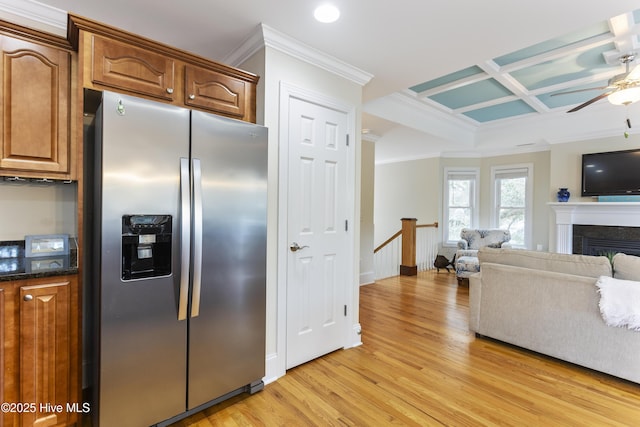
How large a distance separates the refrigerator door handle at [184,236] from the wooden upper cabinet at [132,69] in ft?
1.62

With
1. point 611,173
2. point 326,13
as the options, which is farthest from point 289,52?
point 611,173

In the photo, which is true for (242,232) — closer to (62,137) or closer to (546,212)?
(62,137)

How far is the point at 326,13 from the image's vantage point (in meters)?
2.12

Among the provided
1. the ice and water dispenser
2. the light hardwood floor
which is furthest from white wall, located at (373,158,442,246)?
the ice and water dispenser

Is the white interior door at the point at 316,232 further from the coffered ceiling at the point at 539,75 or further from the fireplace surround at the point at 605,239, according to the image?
the fireplace surround at the point at 605,239

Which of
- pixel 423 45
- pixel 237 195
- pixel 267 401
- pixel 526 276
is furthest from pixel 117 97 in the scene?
pixel 526 276

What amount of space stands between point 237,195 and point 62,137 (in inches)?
40.3

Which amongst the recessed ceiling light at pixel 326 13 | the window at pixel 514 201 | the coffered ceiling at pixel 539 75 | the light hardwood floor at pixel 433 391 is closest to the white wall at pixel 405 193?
the window at pixel 514 201

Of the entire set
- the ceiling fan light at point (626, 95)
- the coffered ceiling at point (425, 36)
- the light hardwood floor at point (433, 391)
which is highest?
the coffered ceiling at point (425, 36)

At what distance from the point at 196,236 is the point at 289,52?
62.0 inches

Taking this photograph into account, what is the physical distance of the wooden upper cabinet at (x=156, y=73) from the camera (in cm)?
172

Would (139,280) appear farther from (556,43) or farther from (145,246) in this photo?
(556,43)

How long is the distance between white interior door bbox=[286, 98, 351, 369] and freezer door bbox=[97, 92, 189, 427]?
894 millimetres

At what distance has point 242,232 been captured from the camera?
2.09 m
